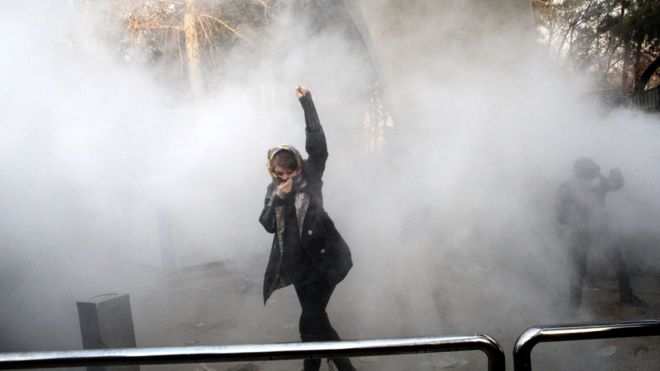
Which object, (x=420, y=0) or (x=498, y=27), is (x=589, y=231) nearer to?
(x=498, y=27)

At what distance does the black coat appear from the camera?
8.71 feet

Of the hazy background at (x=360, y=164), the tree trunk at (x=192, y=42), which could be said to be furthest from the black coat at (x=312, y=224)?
the tree trunk at (x=192, y=42)

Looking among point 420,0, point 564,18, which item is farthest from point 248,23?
point 564,18

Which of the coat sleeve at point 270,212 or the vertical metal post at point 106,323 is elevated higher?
the coat sleeve at point 270,212

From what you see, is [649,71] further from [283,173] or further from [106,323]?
[106,323]

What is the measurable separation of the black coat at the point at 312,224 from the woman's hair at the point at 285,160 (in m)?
0.09

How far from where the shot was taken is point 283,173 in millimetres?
2658

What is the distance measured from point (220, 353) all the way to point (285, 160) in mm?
1552

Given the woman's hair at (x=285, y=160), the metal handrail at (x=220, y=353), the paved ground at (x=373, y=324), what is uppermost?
the woman's hair at (x=285, y=160)

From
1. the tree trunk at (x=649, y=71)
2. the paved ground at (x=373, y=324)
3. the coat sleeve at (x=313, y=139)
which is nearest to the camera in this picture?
the coat sleeve at (x=313, y=139)

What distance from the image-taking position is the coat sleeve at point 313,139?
2596 mm

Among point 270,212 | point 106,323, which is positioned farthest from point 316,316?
point 106,323

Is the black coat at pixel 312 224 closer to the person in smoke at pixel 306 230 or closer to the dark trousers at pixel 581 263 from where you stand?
the person in smoke at pixel 306 230

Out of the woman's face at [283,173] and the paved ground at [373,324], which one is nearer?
the woman's face at [283,173]
